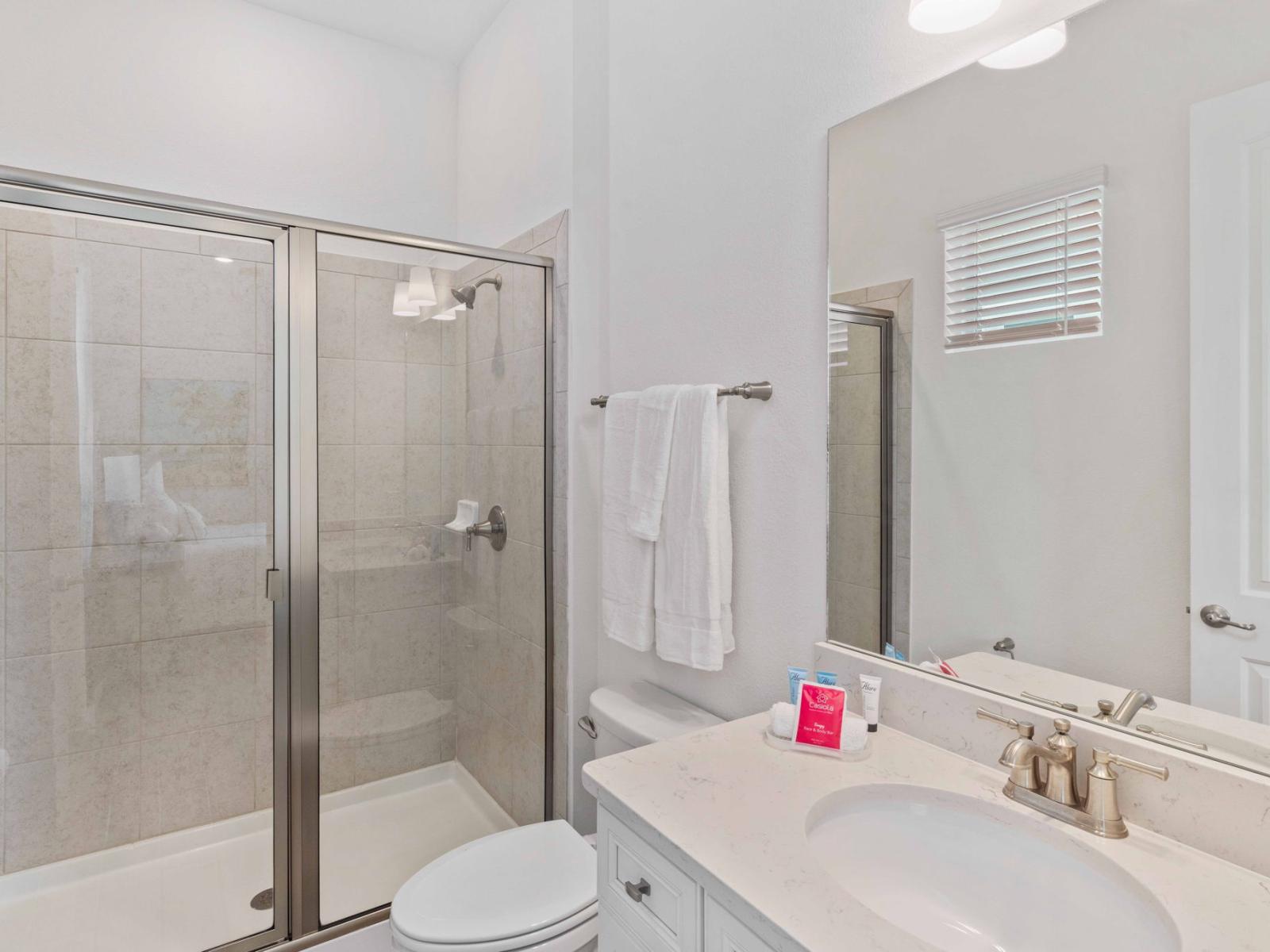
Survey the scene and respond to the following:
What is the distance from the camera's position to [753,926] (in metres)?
0.71

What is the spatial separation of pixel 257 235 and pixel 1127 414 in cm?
168

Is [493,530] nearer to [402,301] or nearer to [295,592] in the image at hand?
[295,592]

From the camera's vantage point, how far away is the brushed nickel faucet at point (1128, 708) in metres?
0.84

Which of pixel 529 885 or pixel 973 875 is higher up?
pixel 973 875

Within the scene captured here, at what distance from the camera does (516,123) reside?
2189mm

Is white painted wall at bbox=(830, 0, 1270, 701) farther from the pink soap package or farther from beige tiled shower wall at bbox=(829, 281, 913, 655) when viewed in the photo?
the pink soap package

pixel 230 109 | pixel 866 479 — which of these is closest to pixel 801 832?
pixel 866 479

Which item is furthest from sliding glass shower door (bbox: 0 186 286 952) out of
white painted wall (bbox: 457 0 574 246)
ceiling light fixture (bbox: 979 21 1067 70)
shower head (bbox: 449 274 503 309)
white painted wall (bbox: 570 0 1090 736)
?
ceiling light fixture (bbox: 979 21 1067 70)

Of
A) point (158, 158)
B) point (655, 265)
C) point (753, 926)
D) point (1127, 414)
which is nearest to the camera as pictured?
point (753, 926)

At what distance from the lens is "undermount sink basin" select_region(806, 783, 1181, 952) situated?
0.75 m

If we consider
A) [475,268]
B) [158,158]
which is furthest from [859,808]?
[158,158]

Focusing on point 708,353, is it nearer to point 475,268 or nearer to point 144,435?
point 475,268

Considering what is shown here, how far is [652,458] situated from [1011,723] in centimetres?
83

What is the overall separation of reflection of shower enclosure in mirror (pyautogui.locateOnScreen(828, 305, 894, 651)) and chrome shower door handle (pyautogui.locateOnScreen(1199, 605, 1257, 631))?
1.37 feet
